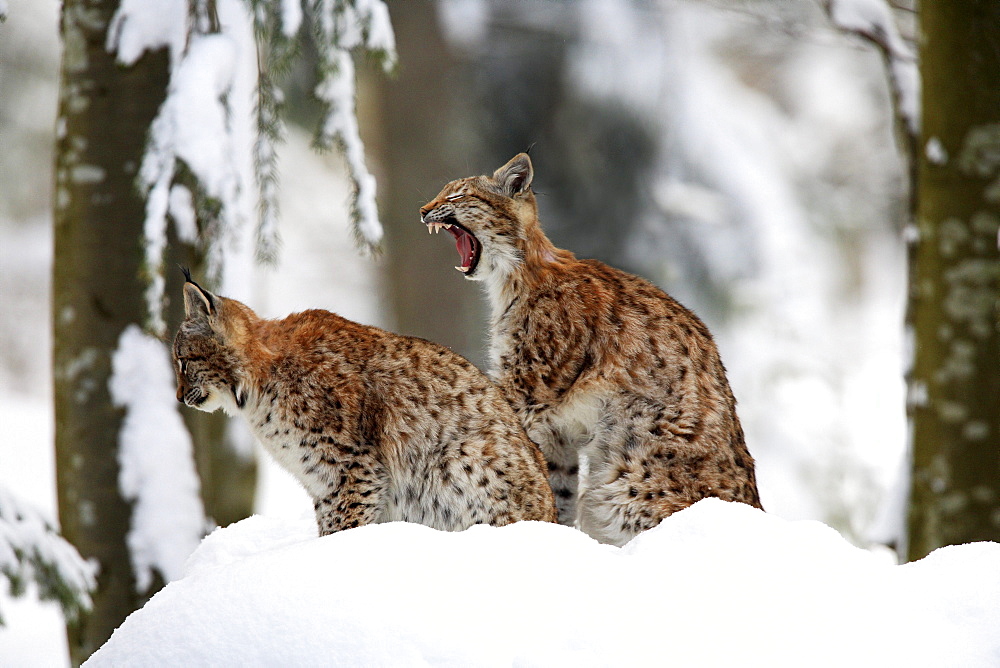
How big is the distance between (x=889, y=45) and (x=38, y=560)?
5.82 m

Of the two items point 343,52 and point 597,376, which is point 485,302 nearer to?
point 343,52

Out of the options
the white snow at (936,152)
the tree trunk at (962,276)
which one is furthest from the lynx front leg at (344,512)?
the white snow at (936,152)

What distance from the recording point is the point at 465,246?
4066mm

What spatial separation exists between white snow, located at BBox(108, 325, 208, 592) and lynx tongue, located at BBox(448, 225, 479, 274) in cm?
166

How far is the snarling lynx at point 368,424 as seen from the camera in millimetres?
3617

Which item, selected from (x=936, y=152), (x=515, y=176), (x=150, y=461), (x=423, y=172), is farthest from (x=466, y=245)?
(x=423, y=172)

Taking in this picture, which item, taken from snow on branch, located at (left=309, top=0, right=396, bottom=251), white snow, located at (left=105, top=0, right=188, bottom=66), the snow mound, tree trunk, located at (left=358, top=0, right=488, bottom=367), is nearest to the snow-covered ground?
tree trunk, located at (left=358, top=0, right=488, bottom=367)

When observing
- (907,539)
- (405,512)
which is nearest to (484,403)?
(405,512)

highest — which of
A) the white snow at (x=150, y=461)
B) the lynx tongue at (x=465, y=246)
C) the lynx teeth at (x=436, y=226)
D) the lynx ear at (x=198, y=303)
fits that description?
the lynx teeth at (x=436, y=226)

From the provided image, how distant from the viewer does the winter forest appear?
2689mm

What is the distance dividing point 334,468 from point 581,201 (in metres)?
6.78

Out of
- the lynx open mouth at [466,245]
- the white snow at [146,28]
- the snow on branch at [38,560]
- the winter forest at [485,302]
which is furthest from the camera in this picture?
the white snow at [146,28]

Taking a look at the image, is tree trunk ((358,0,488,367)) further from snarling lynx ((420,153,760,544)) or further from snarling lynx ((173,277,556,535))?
snarling lynx ((173,277,556,535))

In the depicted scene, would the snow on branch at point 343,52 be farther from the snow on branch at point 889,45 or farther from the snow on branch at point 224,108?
the snow on branch at point 889,45
